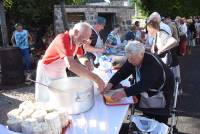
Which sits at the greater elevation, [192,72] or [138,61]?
[138,61]

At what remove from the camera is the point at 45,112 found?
2.57 meters

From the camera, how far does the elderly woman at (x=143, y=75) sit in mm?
3447

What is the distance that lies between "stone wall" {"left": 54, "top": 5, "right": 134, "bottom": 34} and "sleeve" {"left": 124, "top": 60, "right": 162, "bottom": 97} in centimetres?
997

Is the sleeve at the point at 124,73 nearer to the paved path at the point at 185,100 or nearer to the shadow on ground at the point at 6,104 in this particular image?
the paved path at the point at 185,100

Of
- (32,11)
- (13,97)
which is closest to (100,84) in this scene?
(13,97)

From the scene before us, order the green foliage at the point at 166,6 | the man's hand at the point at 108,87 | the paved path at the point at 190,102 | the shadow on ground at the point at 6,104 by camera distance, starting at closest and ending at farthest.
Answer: the man's hand at the point at 108,87, the paved path at the point at 190,102, the shadow on ground at the point at 6,104, the green foliage at the point at 166,6

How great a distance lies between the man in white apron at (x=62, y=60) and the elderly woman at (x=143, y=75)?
28cm

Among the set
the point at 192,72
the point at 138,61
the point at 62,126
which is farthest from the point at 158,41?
the point at 192,72

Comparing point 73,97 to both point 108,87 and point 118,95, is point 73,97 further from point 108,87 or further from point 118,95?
point 108,87

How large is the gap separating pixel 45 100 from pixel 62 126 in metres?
0.87

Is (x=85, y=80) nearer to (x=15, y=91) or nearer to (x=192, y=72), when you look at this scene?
(x=15, y=91)

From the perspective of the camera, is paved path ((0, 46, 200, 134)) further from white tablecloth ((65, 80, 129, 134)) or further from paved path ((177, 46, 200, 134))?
white tablecloth ((65, 80, 129, 134))

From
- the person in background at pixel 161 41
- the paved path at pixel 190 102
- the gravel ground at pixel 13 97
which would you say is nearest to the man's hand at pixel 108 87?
the paved path at pixel 190 102

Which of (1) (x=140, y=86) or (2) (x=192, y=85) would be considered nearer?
(1) (x=140, y=86)
